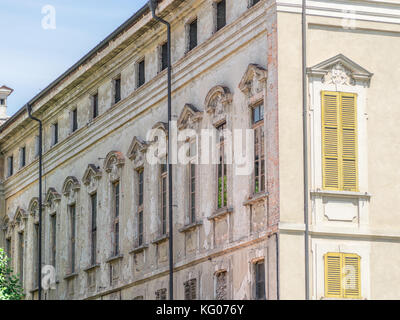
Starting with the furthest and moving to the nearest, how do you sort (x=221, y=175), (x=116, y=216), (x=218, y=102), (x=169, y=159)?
(x=116, y=216), (x=169, y=159), (x=218, y=102), (x=221, y=175)

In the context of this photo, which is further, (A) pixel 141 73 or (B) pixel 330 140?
(A) pixel 141 73

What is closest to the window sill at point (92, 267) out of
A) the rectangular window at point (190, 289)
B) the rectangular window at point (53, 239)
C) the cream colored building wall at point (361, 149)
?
the rectangular window at point (53, 239)

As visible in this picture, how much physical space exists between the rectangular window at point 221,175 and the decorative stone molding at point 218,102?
266 mm

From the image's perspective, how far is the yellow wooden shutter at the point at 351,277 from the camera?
2840 cm

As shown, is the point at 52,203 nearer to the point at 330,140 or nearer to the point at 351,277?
the point at 330,140

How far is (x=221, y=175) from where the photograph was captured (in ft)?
104

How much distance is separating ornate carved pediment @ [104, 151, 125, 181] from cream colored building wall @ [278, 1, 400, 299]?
447 inches

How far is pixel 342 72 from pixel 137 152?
1016 centimetres

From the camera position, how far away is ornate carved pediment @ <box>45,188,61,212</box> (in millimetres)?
45344

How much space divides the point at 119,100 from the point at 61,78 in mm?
5190

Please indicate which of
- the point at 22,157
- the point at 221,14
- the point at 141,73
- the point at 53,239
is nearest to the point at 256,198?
the point at 221,14

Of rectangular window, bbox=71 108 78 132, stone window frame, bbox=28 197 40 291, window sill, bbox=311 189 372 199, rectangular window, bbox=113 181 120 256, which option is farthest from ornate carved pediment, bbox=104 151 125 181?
window sill, bbox=311 189 372 199

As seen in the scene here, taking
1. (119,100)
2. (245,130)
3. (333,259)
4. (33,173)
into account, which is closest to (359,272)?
(333,259)

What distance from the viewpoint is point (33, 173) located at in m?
48.7
